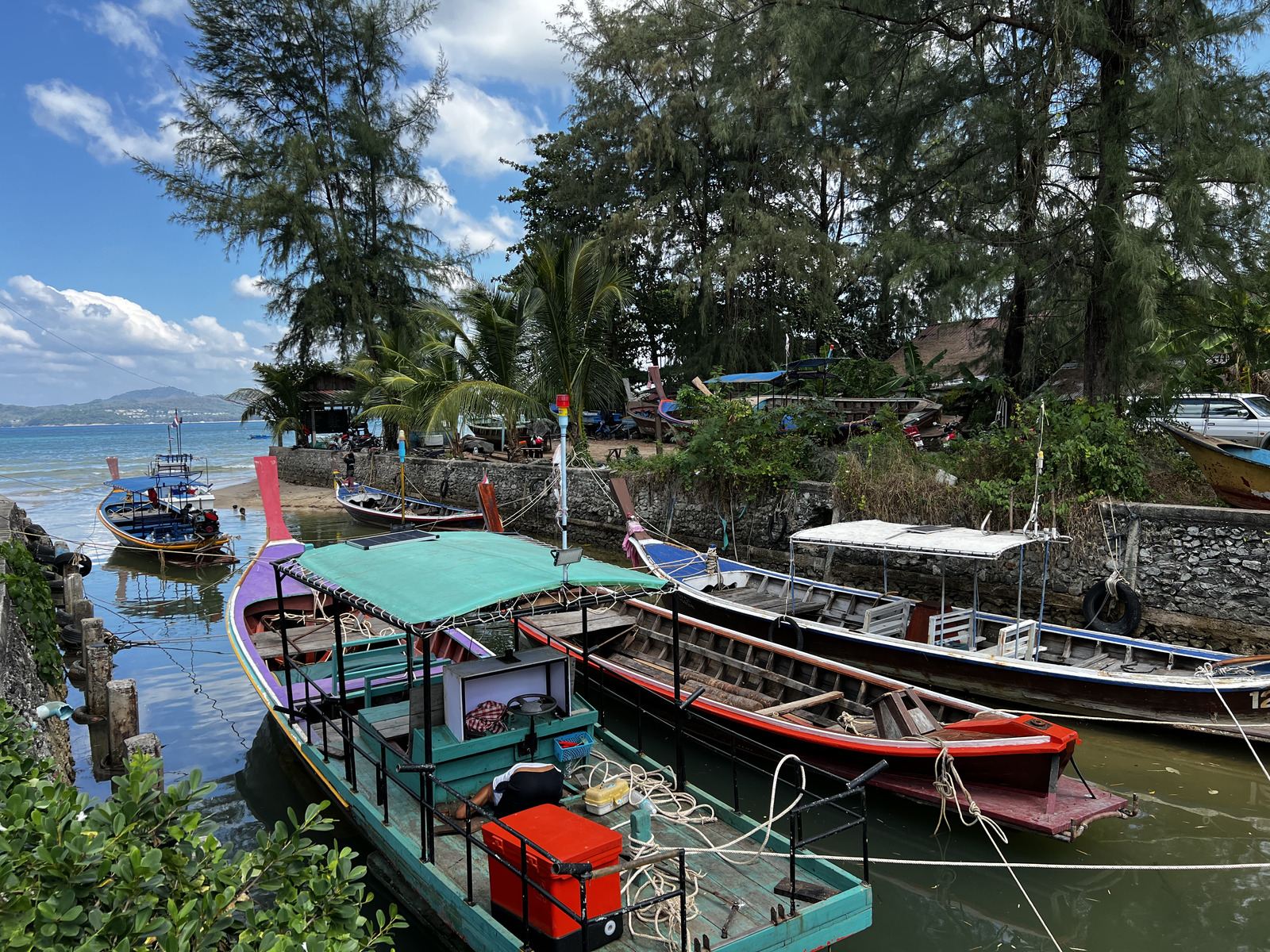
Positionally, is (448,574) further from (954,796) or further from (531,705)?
(954,796)

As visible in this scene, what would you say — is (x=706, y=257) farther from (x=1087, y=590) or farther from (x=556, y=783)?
(x=556, y=783)

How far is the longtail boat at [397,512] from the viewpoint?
22.5 meters

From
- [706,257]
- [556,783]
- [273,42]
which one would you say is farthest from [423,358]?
[556,783]

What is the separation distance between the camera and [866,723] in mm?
8031

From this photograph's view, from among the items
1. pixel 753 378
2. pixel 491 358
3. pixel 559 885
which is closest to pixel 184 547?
pixel 491 358

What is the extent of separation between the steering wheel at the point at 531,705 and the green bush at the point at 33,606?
24.0 feet

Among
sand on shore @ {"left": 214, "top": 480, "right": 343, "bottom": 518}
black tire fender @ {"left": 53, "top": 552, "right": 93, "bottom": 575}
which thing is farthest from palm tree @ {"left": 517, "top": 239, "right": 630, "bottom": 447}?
sand on shore @ {"left": 214, "top": 480, "right": 343, "bottom": 518}

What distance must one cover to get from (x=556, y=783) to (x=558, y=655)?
134 cm

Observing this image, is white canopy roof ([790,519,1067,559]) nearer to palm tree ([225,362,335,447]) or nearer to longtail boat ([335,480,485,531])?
longtail boat ([335,480,485,531])

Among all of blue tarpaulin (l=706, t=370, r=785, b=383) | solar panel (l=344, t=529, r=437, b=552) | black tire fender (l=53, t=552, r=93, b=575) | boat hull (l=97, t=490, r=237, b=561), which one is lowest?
boat hull (l=97, t=490, r=237, b=561)

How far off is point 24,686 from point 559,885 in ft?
23.1

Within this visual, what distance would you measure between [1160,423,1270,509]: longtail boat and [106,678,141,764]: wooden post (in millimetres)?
15213

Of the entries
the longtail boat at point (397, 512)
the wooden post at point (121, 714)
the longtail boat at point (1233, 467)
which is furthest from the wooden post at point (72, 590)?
the longtail boat at point (1233, 467)

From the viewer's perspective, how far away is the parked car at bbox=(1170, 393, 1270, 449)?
15.3 m
